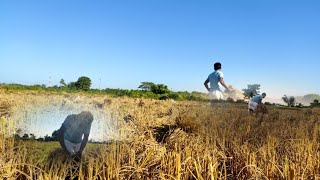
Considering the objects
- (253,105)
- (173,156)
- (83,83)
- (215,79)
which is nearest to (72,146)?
(173,156)

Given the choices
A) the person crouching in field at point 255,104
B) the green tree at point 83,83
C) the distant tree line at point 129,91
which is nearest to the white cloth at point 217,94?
the person crouching in field at point 255,104

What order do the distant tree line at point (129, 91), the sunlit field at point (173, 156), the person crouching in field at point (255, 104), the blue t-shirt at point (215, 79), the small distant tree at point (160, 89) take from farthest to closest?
the small distant tree at point (160, 89) → the distant tree line at point (129, 91) → the person crouching in field at point (255, 104) → the blue t-shirt at point (215, 79) → the sunlit field at point (173, 156)

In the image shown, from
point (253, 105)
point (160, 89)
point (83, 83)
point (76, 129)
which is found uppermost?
point (83, 83)

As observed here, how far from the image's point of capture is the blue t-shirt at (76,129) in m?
6.25

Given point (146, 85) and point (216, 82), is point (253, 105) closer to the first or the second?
point (216, 82)

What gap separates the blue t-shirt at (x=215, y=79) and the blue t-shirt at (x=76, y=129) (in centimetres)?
420

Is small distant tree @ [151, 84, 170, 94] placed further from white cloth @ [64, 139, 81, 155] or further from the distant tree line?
white cloth @ [64, 139, 81, 155]

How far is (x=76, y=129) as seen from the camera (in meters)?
6.34

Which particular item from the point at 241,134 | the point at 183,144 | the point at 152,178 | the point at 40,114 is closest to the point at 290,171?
the point at 152,178

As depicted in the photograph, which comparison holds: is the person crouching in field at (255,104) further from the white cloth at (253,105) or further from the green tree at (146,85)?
the green tree at (146,85)

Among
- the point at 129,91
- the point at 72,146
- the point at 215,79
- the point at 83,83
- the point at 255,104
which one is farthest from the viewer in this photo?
the point at 83,83

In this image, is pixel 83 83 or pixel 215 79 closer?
pixel 215 79

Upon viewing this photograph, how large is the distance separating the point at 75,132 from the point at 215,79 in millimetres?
4415

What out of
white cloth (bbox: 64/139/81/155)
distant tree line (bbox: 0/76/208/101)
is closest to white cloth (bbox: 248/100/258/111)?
white cloth (bbox: 64/139/81/155)
